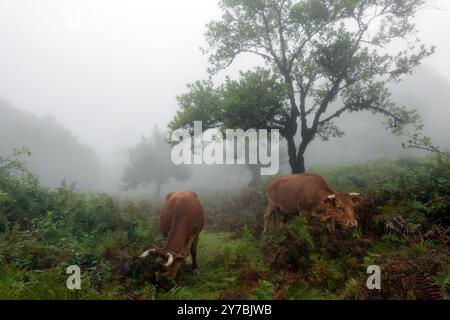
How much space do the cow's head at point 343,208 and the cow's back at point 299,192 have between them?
31.5 inches

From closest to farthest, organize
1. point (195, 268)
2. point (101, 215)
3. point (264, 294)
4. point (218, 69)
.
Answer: point (264, 294), point (195, 268), point (101, 215), point (218, 69)

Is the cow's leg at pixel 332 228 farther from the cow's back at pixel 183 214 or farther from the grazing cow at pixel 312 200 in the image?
the cow's back at pixel 183 214

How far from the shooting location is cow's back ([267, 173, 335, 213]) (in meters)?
10.9

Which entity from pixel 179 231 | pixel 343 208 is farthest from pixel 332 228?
pixel 179 231

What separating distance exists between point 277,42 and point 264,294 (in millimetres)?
15779

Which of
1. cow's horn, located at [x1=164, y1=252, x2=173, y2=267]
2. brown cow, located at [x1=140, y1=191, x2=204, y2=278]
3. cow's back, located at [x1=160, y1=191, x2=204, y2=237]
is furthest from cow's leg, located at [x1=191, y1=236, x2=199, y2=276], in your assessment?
cow's horn, located at [x1=164, y1=252, x2=173, y2=267]

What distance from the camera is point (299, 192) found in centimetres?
1143

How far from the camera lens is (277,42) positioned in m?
19.3

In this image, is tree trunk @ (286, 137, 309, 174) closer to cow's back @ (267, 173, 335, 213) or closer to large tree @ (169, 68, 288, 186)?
large tree @ (169, 68, 288, 186)

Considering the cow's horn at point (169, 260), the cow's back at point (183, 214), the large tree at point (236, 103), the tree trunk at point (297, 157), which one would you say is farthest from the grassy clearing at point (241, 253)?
the tree trunk at point (297, 157)
